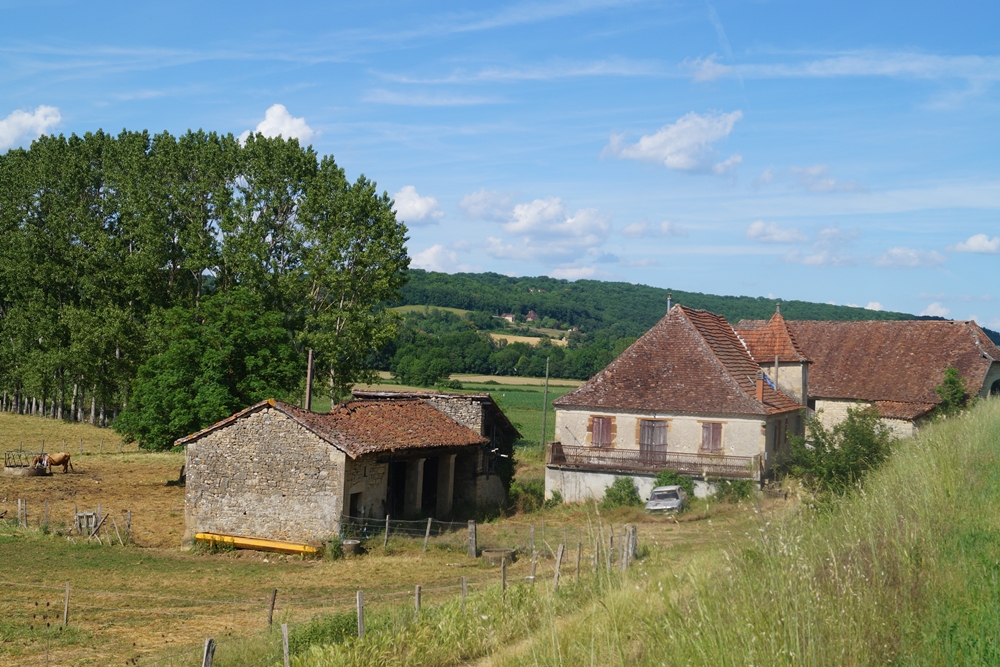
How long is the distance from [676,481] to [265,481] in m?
14.3

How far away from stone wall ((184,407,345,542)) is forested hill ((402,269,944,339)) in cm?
11922

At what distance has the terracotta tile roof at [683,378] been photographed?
32531mm

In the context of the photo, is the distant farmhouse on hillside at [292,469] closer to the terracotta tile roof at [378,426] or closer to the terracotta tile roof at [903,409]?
the terracotta tile roof at [378,426]

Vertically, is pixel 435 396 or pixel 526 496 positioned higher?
pixel 435 396

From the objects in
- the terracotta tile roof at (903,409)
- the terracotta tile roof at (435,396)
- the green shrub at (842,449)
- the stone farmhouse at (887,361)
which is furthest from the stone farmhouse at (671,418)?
the terracotta tile roof at (903,409)

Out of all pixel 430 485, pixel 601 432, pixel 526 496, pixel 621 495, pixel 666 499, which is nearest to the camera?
pixel 666 499

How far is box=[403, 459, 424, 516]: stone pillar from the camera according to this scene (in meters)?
28.6

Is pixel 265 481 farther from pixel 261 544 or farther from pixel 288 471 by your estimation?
pixel 261 544

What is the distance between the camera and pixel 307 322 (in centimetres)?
4231

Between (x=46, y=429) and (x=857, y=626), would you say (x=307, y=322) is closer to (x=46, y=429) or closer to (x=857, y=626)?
(x=46, y=429)

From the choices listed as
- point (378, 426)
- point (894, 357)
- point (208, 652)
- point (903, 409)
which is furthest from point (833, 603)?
point (894, 357)

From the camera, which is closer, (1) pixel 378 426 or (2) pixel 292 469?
(2) pixel 292 469

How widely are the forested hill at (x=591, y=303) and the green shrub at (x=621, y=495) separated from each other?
110641mm

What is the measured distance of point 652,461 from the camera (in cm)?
3250
